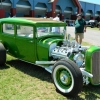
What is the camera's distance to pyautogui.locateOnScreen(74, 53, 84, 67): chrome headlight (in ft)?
15.5

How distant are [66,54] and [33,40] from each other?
1062mm

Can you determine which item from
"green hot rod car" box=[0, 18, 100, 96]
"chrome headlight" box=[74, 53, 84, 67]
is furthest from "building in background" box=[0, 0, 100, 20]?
"chrome headlight" box=[74, 53, 84, 67]

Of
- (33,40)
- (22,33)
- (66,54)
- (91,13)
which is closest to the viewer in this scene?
(66,54)

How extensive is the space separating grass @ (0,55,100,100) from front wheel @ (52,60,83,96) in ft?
0.53

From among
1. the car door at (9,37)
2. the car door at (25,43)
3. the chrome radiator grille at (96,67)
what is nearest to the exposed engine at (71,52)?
the chrome radiator grille at (96,67)

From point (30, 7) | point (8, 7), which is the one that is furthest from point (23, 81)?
point (30, 7)

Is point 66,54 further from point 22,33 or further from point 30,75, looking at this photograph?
point 22,33

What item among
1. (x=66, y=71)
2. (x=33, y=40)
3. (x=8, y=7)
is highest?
(x=8, y=7)

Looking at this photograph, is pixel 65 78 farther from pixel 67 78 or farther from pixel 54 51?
pixel 54 51

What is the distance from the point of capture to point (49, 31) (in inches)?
225

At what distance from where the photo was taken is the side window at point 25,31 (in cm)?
555

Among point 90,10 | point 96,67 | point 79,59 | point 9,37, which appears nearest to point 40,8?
point 90,10

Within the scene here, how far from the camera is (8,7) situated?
34188mm

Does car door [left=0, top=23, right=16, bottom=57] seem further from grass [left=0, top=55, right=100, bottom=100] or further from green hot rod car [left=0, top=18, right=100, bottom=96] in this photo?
grass [left=0, top=55, right=100, bottom=100]
